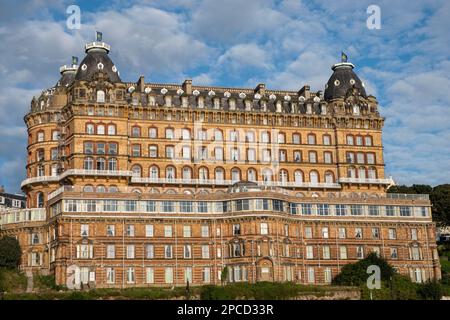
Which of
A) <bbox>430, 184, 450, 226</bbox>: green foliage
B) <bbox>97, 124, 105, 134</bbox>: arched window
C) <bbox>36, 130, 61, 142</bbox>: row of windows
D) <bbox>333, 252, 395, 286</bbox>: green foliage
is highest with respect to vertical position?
<bbox>36, 130, 61, 142</bbox>: row of windows

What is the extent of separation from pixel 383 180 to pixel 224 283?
1619 inches

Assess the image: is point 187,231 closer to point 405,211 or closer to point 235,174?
point 235,174

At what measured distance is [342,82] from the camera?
162 metres

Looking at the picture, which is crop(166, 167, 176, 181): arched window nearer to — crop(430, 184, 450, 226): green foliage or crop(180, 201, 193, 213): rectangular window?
crop(180, 201, 193, 213): rectangular window

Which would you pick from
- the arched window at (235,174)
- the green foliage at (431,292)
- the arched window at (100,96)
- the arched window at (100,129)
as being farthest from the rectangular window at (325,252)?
the arched window at (100,96)

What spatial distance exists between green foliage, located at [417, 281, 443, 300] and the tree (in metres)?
56.8

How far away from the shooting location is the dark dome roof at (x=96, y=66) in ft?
485

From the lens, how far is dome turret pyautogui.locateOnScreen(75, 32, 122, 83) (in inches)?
5822

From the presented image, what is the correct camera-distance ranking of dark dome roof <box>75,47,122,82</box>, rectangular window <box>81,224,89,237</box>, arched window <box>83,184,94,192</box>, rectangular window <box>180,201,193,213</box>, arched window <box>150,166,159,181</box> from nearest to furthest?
rectangular window <box>81,224,89,237</box>, rectangular window <box>180,201,193,213</box>, arched window <box>83,184,94,192</box>, arched window <box>150,166,159,181</box>, dark dome roof <box>75,47,122,82</box>

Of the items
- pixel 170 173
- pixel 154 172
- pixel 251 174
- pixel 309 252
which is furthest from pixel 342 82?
pixel 309 252

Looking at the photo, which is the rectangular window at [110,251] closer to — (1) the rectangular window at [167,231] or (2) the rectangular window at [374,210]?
(1) the rectangular window at [167,231]

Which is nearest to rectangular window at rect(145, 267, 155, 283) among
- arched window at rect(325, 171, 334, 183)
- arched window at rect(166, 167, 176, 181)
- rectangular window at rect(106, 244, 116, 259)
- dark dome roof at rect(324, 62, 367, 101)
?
rectangular window at rect(106, 244, 116, 259)

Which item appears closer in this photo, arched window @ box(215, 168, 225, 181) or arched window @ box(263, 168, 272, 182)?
arched window @ box(215, 168, 225, 181)

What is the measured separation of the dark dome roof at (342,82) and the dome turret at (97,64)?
38105 mm
